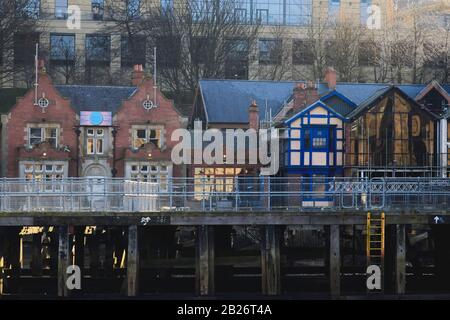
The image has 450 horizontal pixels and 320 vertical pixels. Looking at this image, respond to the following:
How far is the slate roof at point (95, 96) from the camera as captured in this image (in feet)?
185

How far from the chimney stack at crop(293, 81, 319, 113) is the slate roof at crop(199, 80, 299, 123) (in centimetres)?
648

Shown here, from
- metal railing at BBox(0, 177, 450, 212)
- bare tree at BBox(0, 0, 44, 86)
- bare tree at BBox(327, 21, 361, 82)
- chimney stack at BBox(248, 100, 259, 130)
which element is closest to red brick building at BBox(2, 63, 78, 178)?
chimney stack at BBox(248, 100, 259, 130)

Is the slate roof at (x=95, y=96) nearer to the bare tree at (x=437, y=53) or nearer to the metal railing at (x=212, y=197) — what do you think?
the metal railing at (x=212, y=197)

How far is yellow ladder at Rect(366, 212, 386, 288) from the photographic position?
120 ft

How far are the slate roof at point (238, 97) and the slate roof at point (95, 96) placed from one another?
4.55 metres

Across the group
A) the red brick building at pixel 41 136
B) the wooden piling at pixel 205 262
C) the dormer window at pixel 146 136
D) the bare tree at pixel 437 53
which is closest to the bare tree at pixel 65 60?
the red brick building at pixel 41 136

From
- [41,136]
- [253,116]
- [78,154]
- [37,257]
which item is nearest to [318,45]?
[253,116]

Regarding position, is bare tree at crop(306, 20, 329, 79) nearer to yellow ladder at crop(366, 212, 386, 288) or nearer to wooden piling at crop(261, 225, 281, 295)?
yellow ladder at crop(366, 212, 386, 288)

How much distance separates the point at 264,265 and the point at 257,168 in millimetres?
15579

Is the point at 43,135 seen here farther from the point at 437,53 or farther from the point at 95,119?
the point at 437,53

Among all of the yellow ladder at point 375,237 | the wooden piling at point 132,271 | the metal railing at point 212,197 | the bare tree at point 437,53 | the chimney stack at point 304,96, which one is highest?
the bare tree at point 437,53

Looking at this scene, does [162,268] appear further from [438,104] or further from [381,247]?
[438,104]

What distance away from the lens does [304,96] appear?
51000 millimetres
